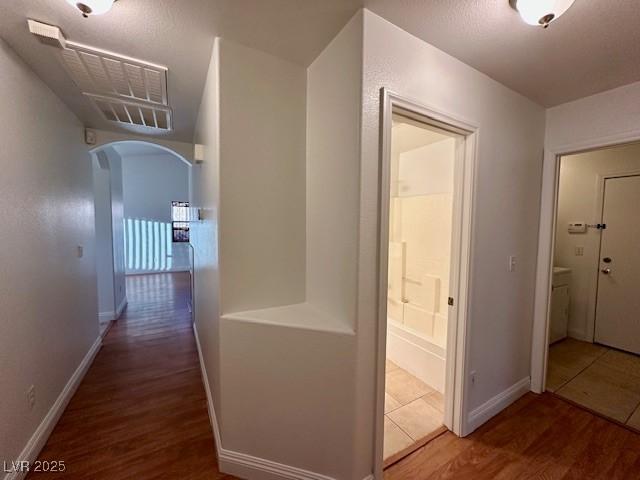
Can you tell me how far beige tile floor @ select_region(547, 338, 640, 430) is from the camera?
2062 millimetres

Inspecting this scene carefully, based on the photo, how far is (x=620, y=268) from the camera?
116 inches

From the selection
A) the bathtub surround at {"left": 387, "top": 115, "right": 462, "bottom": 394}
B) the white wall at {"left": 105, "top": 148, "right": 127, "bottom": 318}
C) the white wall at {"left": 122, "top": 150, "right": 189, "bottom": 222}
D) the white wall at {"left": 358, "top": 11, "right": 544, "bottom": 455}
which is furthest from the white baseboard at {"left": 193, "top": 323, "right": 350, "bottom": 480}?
the white wall at {"left": 122, "top": 150, "right": 189, "bottom": 222}

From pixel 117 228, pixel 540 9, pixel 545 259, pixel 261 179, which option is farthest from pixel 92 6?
pixel 117 228

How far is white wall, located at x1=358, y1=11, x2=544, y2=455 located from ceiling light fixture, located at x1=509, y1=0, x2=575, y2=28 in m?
0.43

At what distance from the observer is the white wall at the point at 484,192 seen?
4.23ft

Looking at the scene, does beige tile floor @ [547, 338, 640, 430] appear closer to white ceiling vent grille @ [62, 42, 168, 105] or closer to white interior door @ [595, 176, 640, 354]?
white interior door @ [595, 176, 640, 354]

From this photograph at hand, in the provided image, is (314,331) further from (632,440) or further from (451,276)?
(632,440)

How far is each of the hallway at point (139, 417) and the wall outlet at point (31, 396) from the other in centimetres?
32

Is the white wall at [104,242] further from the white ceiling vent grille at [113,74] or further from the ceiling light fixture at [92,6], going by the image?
the ceiling light fixture at [92,6]

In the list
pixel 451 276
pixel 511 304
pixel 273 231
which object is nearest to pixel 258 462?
pixel 273 231

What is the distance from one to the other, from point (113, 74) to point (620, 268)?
198 inches

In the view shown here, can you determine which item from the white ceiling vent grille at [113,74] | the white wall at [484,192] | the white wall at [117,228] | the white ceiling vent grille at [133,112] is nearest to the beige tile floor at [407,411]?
the white wall at [484,192]

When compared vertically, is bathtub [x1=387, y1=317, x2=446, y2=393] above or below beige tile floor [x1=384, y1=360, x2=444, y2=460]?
above

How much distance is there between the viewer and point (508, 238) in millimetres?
2004
